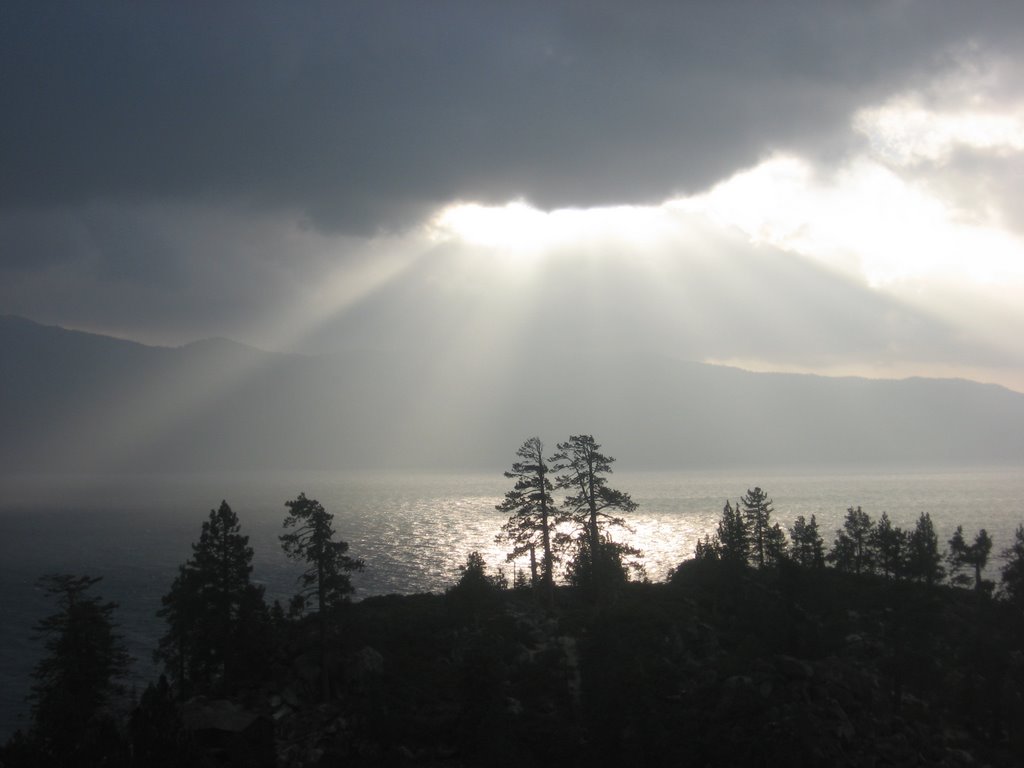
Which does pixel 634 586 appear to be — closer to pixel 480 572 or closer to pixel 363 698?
pixel 480 572

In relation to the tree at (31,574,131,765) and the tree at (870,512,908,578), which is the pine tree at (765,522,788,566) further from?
the tree at (31,574,131,765)

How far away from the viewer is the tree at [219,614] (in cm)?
3691

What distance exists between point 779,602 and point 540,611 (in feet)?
49.9

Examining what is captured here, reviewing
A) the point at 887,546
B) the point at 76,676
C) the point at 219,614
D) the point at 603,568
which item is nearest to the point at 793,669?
the point at 603,568

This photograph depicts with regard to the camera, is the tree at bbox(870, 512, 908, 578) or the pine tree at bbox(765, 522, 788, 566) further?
the pine tree at bbox(765, 522, 788, 566)

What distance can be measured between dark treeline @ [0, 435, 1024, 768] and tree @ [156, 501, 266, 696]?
0.49ft

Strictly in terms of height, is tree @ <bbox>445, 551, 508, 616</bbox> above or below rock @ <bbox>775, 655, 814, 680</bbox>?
above

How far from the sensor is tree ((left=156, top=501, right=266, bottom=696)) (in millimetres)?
36906

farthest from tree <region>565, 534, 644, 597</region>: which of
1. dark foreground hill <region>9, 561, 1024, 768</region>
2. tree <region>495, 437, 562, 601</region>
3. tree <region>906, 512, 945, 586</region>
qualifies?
tree <region>906, 512, 945, 586</region>

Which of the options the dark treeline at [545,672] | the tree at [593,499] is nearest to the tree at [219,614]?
the dark treeline at [545,672]

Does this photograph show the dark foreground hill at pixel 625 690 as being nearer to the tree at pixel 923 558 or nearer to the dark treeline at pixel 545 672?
the dark treeline at pixel 545 672

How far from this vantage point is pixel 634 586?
182 feet

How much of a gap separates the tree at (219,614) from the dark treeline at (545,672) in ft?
0.49

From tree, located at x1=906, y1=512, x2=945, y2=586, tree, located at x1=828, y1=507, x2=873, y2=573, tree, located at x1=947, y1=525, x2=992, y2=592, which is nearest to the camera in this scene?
tree, located at x1=906, y1=512, x2=945, y2=586
